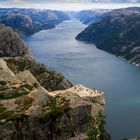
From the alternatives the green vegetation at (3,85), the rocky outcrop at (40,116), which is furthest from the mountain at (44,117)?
the green vegetation at (3,85)

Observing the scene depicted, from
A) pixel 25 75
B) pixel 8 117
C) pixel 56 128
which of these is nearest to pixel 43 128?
pixel 56 128

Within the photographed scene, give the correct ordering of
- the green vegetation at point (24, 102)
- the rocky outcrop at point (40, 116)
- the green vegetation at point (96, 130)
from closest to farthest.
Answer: the green vegetation at point (96, 130)
the rocky outcrop at point (40, 116)
the green vegetation at point (24, 102)

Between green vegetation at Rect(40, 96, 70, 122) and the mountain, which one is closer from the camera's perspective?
the mountain

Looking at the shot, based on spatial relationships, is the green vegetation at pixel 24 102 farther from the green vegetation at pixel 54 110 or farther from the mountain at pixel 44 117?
the green vegetation at pixel 54 110

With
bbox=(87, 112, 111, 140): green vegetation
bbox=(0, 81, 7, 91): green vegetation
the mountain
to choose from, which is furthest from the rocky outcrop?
bbox=(87, 112, 111, 140): green vegetation

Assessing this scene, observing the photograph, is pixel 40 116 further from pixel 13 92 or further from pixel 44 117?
pixel 13 92

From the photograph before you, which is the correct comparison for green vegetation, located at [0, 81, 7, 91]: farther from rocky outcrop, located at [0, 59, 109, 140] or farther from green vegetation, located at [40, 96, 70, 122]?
green vegetation, located at [40, 96, 70, 122]

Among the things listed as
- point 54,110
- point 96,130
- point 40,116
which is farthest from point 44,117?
point 96,130

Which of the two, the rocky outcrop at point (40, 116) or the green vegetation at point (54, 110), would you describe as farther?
the green vegetation at point (54, 110)
